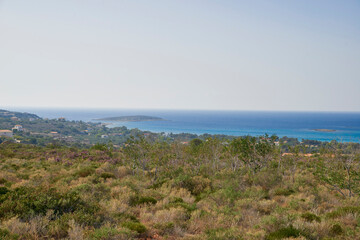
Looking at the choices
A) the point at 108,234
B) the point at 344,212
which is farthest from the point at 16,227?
the point at 344,212

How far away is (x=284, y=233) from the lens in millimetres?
6145

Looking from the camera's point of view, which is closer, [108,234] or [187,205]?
[108,234]

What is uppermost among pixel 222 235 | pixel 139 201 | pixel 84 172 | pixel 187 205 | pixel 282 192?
pixel 222 235

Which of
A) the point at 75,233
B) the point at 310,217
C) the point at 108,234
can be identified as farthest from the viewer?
the point at 310,217

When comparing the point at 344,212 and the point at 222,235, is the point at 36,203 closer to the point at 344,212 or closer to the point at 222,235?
the point at 222,235

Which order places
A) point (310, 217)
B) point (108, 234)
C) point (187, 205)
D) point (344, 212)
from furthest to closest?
point (187, 205)
point (344, 212)
point (310, 217)
point (108, 234)

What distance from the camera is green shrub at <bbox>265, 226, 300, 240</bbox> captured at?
5.99 meters

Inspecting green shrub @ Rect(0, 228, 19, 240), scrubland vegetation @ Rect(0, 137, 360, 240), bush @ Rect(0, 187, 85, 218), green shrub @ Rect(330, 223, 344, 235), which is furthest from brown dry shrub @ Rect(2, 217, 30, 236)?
green shrub @ Rect(330, 223, 344, 235)

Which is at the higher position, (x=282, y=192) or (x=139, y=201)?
(x=139, y=201)

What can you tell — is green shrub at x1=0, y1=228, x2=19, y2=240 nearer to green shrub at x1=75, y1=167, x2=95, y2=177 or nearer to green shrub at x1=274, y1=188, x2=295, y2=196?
green shrub at x1=75, y1=167, x2=95, y2=177

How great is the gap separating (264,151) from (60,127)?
6451 inches

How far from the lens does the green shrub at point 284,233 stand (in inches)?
236

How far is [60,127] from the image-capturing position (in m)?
151

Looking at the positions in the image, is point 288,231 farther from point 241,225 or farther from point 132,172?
point 132,172
